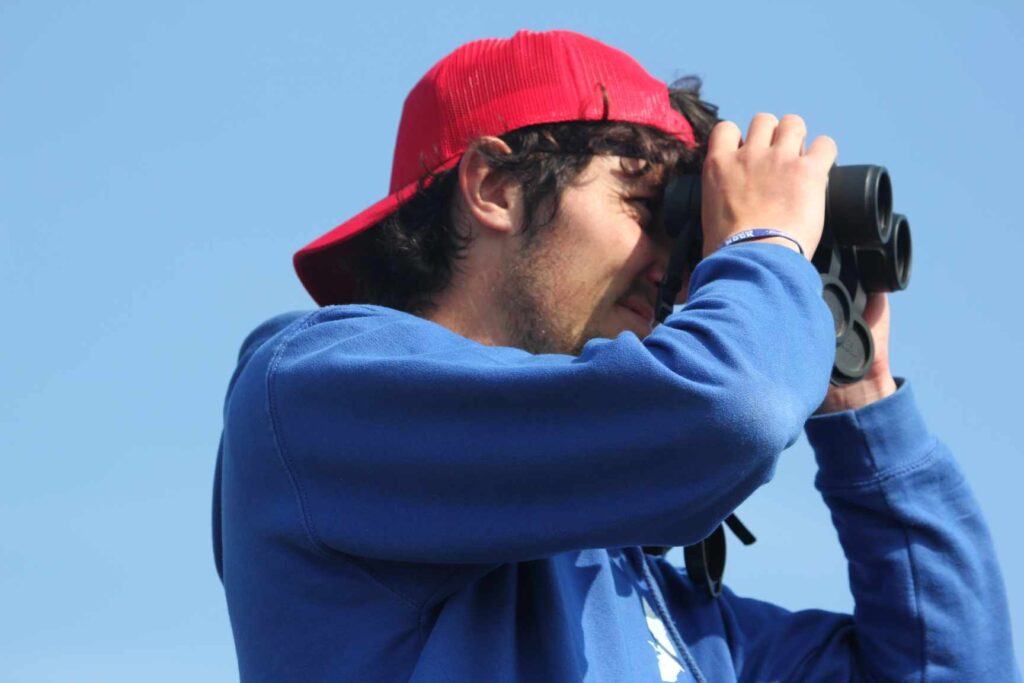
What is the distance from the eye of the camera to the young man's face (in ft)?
8.84

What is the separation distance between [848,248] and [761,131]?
0.79ft

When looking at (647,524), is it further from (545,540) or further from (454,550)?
(454,550)

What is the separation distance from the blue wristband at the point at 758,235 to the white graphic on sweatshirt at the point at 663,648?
2.08 ft

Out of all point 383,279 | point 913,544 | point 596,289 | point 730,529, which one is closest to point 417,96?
point 383,279

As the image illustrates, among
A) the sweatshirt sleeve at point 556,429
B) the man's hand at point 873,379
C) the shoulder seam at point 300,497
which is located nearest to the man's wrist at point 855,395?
the man's hand at point 873,379

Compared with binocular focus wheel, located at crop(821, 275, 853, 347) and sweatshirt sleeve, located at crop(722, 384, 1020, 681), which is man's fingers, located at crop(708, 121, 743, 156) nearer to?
binocular focus wheel, located at crop(821, 275, 853, 347)

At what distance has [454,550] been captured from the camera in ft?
6.69

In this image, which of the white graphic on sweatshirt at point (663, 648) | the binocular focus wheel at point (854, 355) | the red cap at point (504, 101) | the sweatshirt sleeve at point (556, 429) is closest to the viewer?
the sweatshirt sleeve at point (556, 429)

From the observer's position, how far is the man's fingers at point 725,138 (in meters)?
2.50

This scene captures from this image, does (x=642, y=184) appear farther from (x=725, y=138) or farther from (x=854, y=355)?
(x=854, y=355)

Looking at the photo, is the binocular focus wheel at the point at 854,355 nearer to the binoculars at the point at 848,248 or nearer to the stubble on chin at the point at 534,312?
the binoculars at the point at 848,248

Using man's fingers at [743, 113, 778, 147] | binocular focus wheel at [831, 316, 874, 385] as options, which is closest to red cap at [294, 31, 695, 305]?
man's fingers at [743, 113, 778, 147]

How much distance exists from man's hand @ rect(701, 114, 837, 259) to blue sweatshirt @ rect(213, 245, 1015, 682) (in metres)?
0.12

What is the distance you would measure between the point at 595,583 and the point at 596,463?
0.39 meters
